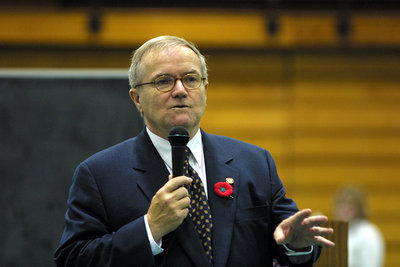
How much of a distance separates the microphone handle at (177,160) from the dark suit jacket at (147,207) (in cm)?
20

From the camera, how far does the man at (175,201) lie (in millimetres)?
1638

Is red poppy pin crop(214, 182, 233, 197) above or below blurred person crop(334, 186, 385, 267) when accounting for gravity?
above

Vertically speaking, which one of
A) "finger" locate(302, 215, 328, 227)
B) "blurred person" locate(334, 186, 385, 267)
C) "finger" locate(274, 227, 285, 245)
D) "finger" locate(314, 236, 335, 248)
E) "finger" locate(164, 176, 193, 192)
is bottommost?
"blurred person" locate(334, 186, 385, 267)

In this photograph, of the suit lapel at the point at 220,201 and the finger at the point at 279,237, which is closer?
the finger at the point at 279,237

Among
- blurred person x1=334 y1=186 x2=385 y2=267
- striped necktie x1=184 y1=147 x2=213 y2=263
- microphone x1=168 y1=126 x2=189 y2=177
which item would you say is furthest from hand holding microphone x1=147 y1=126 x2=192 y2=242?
blurred person x1=334 y1=186 x2=385 y2=267

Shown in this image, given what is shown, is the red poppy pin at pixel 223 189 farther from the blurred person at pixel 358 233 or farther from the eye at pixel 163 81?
the blurred person at pixel 358 233

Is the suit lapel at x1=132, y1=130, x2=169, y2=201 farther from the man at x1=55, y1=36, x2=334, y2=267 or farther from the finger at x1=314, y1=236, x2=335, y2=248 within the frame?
the finger at x1=314, y1=236, x2=335, y2=248

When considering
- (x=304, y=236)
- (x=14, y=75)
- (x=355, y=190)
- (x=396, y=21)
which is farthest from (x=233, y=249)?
(x=396, y=21)

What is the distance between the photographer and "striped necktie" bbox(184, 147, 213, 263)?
175 cm

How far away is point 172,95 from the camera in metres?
1.82

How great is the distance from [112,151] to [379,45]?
3921mm

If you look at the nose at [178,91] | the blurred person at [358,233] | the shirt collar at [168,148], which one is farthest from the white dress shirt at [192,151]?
the blurred person at [358,233]

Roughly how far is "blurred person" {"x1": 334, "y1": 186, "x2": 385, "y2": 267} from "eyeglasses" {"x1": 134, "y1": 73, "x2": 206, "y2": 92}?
262cm

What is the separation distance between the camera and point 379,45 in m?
5.19
